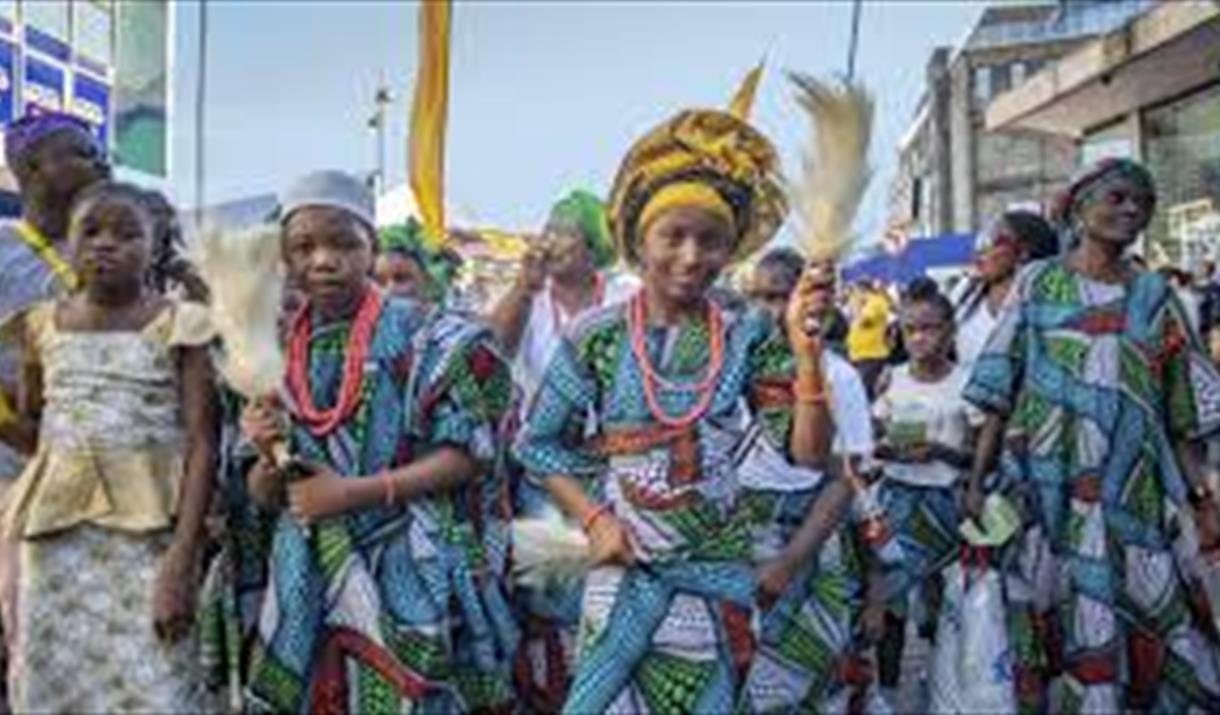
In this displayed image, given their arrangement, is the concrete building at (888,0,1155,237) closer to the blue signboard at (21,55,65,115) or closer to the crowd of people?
the blue signboard at (21,55,65,115)

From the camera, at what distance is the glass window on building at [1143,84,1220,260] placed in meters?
16.8

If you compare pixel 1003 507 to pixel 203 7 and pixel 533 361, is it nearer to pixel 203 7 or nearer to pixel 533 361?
pixel 533 361

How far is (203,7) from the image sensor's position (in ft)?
65.1

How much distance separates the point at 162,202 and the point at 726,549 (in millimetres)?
1630

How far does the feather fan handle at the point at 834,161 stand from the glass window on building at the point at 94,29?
16.0 meters

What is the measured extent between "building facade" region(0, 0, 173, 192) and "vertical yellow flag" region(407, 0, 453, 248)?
692cm

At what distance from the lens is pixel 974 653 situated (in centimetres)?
566

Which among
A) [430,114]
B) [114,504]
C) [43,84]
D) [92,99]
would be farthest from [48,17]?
[114,504]

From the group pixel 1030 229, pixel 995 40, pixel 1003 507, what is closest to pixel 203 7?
pixel 1030 229

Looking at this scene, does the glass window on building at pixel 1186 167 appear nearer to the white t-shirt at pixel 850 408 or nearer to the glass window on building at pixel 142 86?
the glass window on building at pixel 142 86

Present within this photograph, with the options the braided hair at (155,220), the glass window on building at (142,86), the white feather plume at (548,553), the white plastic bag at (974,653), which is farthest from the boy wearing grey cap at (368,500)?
the glass window on building at (142,86)

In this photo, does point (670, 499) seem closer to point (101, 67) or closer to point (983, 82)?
point (101, 67)

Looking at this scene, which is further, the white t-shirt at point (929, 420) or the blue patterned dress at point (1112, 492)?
the white t-shirt at point (929, 420)

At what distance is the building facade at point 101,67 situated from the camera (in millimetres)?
16672
